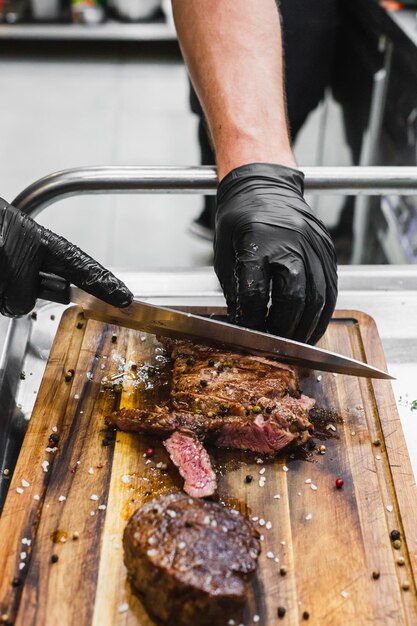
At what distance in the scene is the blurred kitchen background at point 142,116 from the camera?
4.63m

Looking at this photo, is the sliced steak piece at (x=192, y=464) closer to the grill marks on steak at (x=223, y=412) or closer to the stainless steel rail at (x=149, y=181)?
the grill marks on steak at (x=223, y=412)

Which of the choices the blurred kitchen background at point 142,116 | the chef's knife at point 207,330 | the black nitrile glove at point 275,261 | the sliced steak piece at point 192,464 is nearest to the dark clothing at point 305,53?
the blurred kitchen background at point 142,116

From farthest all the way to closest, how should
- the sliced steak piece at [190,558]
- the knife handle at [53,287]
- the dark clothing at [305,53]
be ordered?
the dark clothing at [305,53], the knife handle at [53,287], the sliced steak piece at [190,558]

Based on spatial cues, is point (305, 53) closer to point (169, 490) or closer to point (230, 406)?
point (230, 406)

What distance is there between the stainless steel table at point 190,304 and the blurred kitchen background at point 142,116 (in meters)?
1.57

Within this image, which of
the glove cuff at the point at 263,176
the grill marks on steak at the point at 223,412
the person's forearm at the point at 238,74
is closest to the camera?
the grill marks on steak at the point at 223,412

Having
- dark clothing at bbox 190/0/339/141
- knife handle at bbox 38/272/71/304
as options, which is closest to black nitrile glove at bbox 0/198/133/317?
knife handle at bbox 38/272/71/304

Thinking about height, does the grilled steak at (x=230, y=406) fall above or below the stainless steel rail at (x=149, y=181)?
below

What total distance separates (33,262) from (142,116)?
5.52 metres

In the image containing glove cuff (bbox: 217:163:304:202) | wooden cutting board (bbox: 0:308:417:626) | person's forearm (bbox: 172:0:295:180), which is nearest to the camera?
wooden cutting board (bbox: 0:308:417:626)

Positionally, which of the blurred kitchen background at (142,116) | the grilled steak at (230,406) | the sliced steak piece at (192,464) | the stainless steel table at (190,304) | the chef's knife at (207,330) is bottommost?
the blurred kitchen background at (142,116)

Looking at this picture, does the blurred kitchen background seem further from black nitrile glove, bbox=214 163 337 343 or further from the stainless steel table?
black nitrile glove, bbox=214 163 337 343

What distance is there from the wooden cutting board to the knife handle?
10.2 inches

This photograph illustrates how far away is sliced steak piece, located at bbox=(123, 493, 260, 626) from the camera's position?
1562mm
